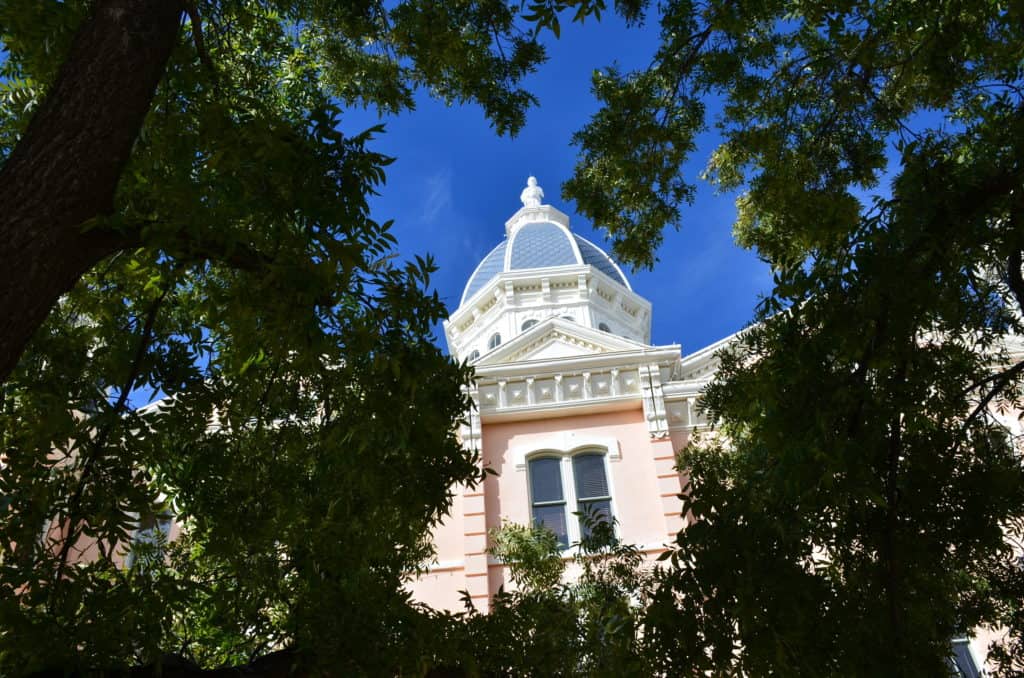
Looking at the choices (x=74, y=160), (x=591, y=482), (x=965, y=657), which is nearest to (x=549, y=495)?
(x=591, y=482)

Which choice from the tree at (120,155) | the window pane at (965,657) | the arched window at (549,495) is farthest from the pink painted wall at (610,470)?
the tree at (120,155)

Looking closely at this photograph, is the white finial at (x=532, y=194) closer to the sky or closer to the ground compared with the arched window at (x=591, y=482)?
closer to the sky

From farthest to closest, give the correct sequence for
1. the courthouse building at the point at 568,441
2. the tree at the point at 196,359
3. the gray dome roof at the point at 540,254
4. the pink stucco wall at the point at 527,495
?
the gray dome roof at the point at 540,254
the courthouse building at the point at 568,441
the pink stucco wall at the point at 527,495
the tree at the point at 196,359

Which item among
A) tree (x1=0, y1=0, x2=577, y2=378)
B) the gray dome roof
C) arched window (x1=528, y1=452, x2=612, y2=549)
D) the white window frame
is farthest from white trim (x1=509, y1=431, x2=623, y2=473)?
tree (x1=0, y1=0, x2=577, y2=378)

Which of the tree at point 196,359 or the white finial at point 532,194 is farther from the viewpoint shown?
the white finial at point 532,194

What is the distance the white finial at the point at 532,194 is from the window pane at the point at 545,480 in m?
18.2

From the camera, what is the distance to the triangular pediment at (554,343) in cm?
1881

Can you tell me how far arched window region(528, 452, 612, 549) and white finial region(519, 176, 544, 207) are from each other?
1827 cm

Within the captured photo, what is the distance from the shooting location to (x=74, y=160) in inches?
178

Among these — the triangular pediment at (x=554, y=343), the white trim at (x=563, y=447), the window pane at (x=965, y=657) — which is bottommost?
the window pane at (x=965, y=657)

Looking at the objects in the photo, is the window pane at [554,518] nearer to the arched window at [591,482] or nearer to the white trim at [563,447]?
the arched window at [591,482]

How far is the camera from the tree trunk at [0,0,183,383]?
164 inches

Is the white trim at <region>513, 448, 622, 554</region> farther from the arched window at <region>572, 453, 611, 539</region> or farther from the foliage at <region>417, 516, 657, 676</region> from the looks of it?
the foliage at <region>417, 516, 657, 676</region>

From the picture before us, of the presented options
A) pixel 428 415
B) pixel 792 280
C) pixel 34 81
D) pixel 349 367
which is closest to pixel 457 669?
pixel 428 415
